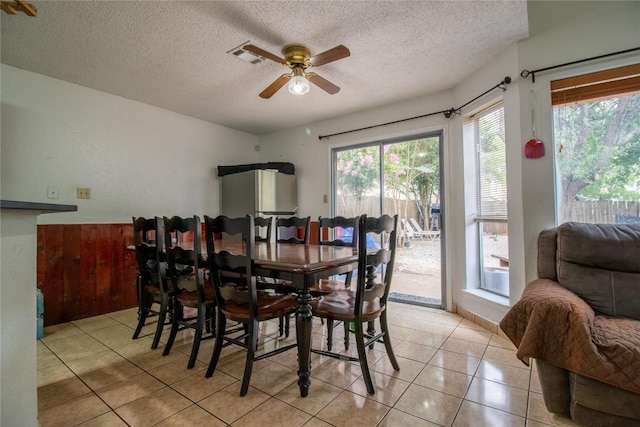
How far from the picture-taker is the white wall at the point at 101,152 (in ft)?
8.84

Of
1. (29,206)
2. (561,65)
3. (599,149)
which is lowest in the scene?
(29,206)

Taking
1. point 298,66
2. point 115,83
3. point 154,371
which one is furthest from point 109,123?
point 154,371

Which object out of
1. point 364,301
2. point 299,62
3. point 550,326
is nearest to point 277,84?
point 299,62

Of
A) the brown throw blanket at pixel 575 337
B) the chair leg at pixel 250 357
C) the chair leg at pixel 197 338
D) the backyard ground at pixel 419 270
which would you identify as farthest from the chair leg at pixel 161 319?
the backyard ground at pixel 419 270

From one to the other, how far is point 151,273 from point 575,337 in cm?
277

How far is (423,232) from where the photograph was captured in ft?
11.5

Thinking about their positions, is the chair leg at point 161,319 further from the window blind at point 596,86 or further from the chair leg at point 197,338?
the window blind at point 596,86

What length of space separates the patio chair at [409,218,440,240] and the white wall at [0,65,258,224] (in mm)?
2755

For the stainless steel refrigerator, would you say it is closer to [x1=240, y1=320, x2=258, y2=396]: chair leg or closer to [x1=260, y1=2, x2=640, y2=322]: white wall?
[x1=260, y1=2, x2=640, y2=322]: white wall

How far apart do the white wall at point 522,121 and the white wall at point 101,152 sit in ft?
9.22

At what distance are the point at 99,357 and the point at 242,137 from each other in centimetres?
343

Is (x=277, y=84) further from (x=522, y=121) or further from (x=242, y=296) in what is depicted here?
(x=522, y=121)

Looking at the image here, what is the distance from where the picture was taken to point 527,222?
2.29 meters

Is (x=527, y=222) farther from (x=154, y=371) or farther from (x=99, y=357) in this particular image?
(x=99, y=357)
